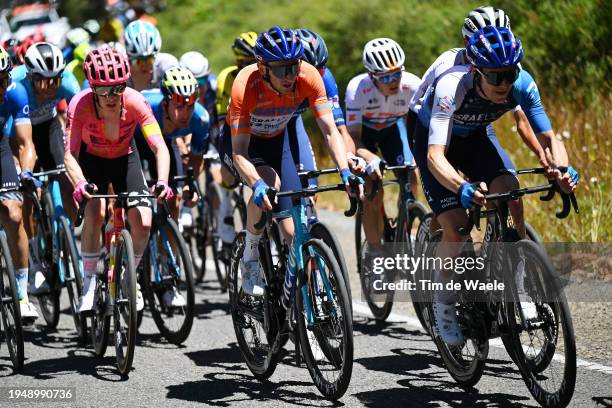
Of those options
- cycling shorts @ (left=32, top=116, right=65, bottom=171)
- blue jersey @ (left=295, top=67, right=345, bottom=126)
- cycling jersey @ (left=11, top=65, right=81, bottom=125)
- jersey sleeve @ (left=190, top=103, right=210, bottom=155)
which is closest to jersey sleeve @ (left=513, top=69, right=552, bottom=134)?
blue jersey @ (left=295, top=67, right=345, bottom=126)

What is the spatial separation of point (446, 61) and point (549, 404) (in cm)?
277

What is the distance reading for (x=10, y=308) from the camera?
307 inches

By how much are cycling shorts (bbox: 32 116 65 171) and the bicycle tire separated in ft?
3.05

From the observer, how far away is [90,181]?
810cm

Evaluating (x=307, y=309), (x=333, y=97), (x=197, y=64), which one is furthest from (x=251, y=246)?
(x=197, y=64)

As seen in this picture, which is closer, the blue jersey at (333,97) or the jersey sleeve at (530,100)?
the jersey sleeve at (530,100)

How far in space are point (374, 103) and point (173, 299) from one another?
241cm

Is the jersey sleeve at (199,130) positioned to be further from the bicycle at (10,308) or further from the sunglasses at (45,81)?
the bicycle at (10,308)

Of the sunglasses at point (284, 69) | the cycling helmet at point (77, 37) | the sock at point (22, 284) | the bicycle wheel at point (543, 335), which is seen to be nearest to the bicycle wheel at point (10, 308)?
the sock at point (22, 284)

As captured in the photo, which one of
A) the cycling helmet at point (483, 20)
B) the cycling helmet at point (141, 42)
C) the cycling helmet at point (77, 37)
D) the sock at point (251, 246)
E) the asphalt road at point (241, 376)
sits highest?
the cycling helmet at point (77, 37)

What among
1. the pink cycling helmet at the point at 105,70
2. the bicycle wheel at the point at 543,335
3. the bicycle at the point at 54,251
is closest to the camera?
the bicycle wheel at the point at 543,335

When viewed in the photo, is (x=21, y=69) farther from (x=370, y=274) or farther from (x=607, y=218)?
(x=607, y=218)

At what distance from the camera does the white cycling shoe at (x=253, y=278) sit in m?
7.14

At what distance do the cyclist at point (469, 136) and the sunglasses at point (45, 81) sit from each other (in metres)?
3.49
